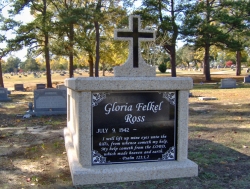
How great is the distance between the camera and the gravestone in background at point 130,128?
4020 millimetres

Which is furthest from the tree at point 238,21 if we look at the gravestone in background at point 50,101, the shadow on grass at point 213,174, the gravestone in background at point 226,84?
the shadow on grass at point 213,174

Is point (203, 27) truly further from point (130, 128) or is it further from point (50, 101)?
point (130, 128)

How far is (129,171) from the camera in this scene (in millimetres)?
4094

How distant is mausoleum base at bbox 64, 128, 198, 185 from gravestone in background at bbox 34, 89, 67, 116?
7.17 metres

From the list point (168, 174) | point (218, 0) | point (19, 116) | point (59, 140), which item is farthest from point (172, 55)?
point (168, 174)

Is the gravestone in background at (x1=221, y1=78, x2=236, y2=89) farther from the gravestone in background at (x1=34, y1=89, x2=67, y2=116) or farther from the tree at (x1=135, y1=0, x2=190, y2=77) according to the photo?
the gravestone in background at (x1=34, y1=89, x2=67, y2=116)

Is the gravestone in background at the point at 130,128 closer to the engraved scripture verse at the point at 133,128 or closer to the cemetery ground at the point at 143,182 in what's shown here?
the engraved scripture verse at the point at 133,128

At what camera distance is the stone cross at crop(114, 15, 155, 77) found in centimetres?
445

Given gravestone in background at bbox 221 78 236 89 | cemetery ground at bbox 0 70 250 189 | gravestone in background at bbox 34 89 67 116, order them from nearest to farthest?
cemetery ground at bbox 0 70 250 189 → gravestone in background at bbox 34 89 67 116 → gravestone in background at bbox 221 78 236 89

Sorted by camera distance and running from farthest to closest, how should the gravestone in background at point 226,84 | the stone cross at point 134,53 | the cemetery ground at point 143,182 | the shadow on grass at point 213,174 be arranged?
the gravestone in background at point 226,84 → the stone cross at point 134,53 → the cemetery ground at point 143,182 → the shadow on grass at point 213,174

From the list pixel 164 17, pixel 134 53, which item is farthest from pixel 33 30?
pixel 134 53

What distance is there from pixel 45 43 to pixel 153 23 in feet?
36.9

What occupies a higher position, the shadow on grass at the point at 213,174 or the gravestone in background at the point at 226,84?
the gravestone in background at the point at 226,84

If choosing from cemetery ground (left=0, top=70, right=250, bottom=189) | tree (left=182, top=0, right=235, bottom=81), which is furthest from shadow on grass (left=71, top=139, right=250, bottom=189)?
tree (left=182, top=0, right=235, bottom=81)
